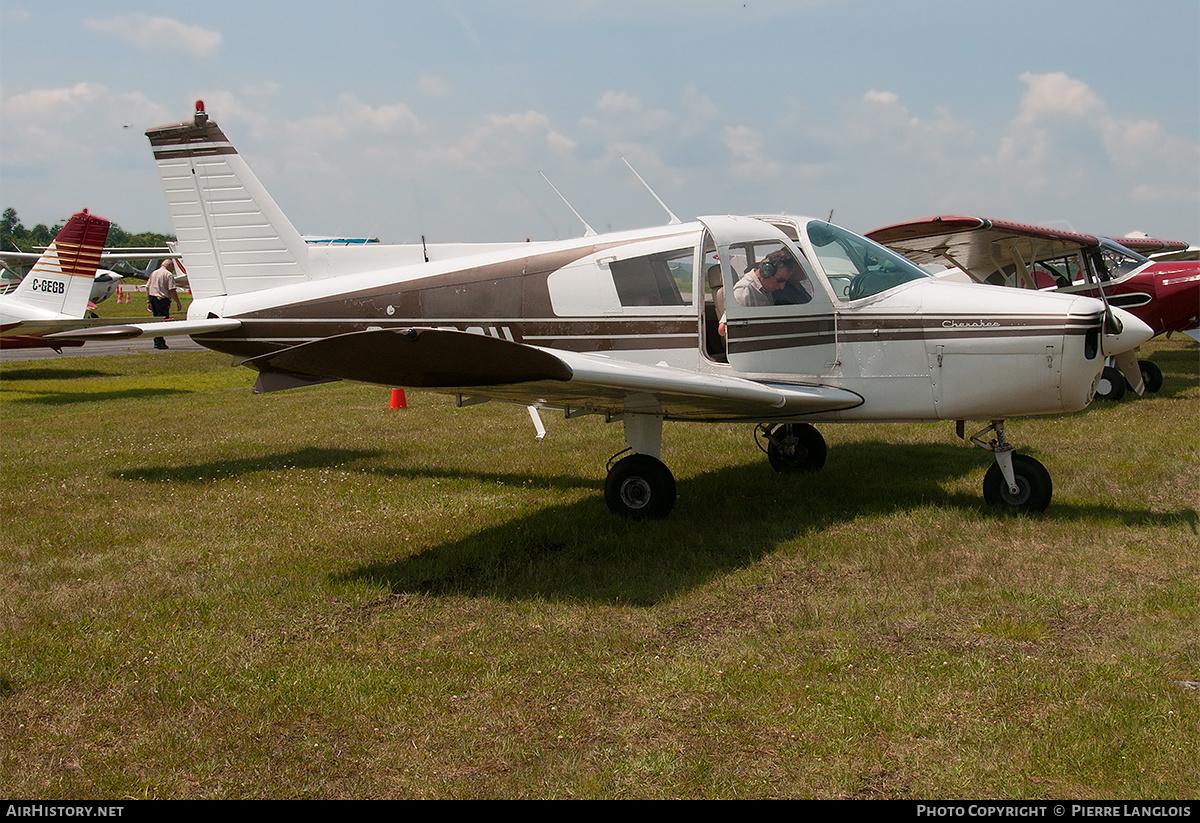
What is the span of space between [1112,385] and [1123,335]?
652cm

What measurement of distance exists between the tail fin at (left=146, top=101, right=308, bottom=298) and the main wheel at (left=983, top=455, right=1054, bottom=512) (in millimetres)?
5975

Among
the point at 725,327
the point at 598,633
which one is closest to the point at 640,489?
the point at 725,327

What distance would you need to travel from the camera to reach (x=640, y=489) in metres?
6.41

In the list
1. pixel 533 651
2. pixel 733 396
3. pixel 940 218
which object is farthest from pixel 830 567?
pixel 940 218

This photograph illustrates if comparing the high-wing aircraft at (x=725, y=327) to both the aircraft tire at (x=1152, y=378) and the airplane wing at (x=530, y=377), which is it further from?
the aircraft tire at (x=1152, y=378)

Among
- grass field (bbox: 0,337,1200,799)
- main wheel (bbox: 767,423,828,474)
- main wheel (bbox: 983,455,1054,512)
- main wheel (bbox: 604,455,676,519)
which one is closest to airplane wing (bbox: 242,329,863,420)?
main wheel (bbox: 604,455,676,519)

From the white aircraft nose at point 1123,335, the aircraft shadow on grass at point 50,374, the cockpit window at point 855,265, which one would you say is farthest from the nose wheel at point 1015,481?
the aircraft shadow on grass at point 50,374

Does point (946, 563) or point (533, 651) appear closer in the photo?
point (533, 651)

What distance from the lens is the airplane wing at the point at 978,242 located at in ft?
37.2

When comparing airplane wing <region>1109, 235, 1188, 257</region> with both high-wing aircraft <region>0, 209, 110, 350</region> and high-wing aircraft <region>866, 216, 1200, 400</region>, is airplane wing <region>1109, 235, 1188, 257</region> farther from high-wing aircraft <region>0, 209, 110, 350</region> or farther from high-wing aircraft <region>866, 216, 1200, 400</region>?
high-wing aircraft <region>0, 209, 110, 350</region>

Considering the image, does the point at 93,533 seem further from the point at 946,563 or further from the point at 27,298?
the point at 27,298

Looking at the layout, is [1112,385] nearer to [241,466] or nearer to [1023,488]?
[1023,488]
